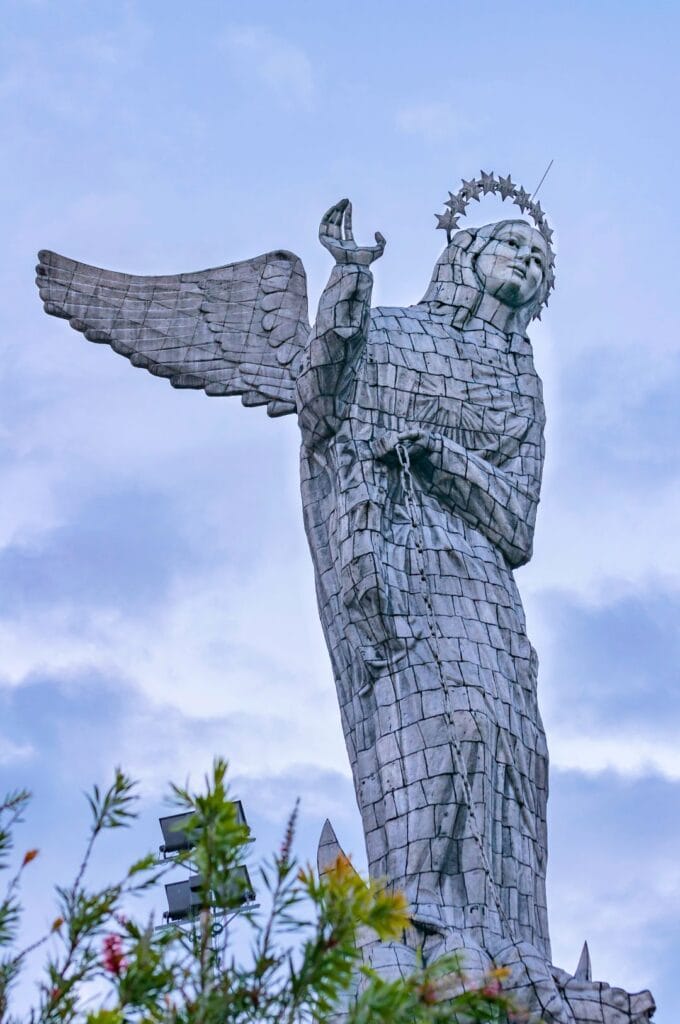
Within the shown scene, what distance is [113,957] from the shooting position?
16.3 feet

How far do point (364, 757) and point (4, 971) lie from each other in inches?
199

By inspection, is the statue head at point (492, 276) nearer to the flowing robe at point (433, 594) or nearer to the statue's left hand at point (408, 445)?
the flowing robe at point (433, 594)

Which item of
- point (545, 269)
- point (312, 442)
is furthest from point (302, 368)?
point (545, 269)

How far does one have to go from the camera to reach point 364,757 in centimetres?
1001

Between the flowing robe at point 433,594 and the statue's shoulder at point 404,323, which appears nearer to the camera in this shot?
the flowing robe at point 433,594

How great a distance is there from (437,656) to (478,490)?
124 centimetres

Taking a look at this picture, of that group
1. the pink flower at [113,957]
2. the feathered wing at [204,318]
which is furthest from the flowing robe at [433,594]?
the pink flower at [113,957]

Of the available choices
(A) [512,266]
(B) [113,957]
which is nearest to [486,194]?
(A) [512,266]

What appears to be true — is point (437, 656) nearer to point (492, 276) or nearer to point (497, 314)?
point (497, 314)

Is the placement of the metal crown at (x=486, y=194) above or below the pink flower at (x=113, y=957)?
above

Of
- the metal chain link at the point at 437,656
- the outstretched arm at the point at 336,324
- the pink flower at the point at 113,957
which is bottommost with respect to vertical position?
the pink flower at the point at 113,957

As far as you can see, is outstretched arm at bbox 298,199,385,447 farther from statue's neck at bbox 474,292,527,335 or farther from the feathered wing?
statue's neck at bbox 474,292,527,335

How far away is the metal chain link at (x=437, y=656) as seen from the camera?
9.31m

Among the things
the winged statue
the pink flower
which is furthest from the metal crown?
the pink flower
